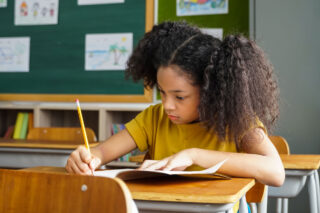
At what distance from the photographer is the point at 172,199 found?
→ 876mm

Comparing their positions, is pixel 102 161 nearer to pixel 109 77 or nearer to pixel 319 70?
pixel 319 70

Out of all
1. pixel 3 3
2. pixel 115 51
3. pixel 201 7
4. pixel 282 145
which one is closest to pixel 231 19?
pixel 201 7

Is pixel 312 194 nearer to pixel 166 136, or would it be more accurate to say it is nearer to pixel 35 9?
pixel 166 136

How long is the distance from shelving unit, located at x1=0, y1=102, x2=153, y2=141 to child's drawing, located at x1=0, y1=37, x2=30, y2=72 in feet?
1.15

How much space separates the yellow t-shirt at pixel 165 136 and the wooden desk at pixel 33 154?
0.90 metres

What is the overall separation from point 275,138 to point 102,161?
48.7 inches

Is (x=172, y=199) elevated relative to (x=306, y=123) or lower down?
elevated

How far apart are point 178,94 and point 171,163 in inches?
9.8

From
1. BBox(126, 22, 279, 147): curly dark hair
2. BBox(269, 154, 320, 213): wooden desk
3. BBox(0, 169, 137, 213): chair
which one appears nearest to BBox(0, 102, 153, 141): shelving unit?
BBox(269, 154, 320, 213): wooden desk

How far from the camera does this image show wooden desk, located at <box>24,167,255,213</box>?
862 millimetres

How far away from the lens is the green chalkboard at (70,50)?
12.7 feet

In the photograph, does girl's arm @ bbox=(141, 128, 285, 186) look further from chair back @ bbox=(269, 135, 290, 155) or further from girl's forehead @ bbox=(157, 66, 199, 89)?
chair back @ bbox=(269, 135, 290, 155)

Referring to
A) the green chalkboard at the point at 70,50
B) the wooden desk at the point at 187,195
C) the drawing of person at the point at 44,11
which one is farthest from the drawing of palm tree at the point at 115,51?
the wooden desk at the point at 187,195

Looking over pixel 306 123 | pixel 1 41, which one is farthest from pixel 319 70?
pixel 1 41
